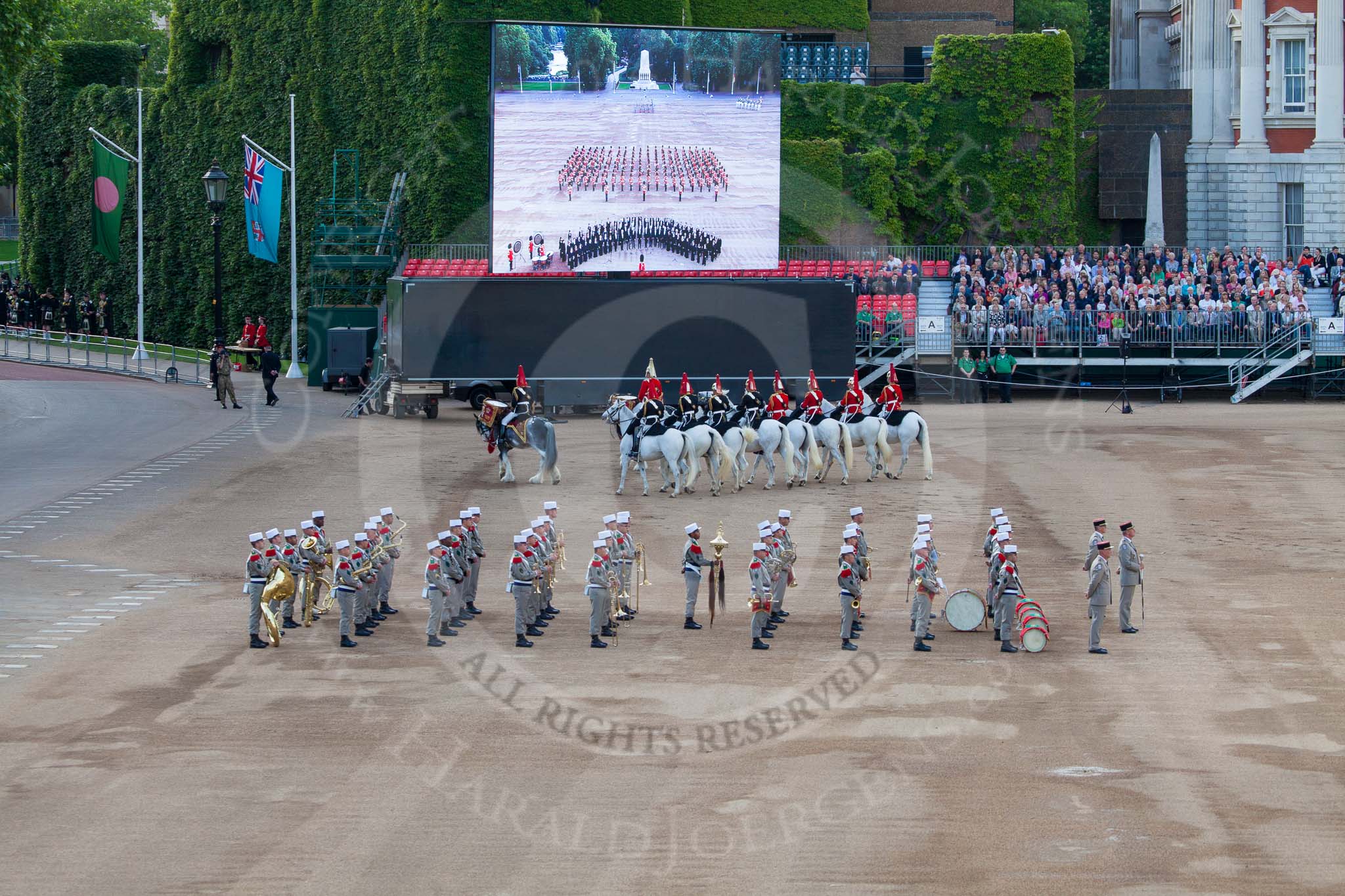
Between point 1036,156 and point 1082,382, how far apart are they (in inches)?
480

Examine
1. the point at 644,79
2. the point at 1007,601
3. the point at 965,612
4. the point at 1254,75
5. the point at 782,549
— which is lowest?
the point at 965,612

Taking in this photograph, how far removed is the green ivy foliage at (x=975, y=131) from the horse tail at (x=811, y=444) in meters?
26.1

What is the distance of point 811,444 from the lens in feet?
97.4

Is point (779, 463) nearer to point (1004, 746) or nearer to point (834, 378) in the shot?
point (834, 378)

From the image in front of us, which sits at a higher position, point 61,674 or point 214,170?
point 214,170

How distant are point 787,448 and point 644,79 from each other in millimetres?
17256

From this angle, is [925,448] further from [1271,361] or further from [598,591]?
[1271,361]

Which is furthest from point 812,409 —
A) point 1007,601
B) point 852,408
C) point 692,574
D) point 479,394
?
point 479,394

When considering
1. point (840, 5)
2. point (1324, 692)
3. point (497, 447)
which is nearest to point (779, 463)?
point (497, 447)

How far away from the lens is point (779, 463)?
33.6 meters

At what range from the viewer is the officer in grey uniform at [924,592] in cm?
1852

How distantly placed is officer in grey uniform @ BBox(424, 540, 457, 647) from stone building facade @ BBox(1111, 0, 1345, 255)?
41265mm

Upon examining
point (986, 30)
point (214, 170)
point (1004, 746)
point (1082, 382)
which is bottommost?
point (1004, 746)

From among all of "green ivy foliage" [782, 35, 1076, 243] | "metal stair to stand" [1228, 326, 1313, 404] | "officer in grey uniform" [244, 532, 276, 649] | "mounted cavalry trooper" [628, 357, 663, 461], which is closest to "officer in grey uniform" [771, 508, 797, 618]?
"officer in grey uniform" [244, 532, 276, 649]
